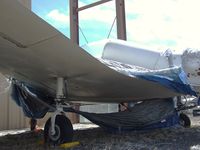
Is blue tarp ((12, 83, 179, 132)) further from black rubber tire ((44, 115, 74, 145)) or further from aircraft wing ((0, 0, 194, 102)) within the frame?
black rubber tire ((44, 115, 74, 145))

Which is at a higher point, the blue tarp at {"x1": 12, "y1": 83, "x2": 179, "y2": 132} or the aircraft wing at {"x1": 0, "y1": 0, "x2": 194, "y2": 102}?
the aircraft wing at {"x1": 0, "y1": 0, "x2": 194, "y2": 102}

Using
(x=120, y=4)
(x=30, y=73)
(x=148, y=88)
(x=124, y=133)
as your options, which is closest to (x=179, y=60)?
(x=148, y=88)

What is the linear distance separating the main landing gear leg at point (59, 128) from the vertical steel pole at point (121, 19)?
523 centimetres

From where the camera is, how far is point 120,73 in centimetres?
444

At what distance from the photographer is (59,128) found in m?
4.38

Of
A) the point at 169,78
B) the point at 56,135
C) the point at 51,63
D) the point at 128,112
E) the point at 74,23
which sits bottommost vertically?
the point at 56,135

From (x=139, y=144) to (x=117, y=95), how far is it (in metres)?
1.72

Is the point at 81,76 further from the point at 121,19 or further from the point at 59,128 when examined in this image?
the point at 121,19

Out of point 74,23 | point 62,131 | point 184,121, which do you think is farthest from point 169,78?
point 74,23

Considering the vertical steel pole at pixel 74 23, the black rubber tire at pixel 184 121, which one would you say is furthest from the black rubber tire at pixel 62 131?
the vertical steel pole at pixel 74 23

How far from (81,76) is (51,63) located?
1.89ft

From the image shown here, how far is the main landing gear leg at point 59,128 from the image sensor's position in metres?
4.35

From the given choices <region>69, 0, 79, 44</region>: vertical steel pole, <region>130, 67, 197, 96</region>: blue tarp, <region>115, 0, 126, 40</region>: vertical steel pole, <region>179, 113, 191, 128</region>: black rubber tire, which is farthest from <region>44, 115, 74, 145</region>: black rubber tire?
<region>69, 0, 79, 44</region>: vertical steel pole

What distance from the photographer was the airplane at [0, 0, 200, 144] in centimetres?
352
